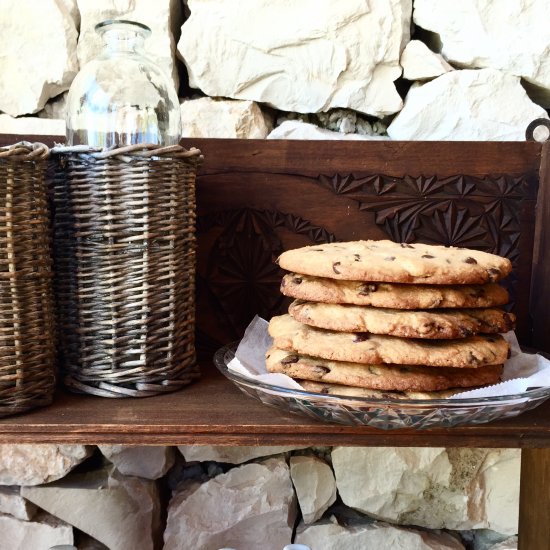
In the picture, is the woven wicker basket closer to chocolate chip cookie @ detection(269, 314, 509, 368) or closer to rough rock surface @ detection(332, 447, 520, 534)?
chocolate chip cookie @ detection(269, 314, 509, 368)

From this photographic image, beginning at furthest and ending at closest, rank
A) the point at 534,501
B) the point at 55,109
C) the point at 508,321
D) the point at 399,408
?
the point at 55,109 → the point at 534,501 → the point at 508,321 → the point at 399,408

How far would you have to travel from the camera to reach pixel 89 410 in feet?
1.86

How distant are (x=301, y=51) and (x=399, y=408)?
52cm

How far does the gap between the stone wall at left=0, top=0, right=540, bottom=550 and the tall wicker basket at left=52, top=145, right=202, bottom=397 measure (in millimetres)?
244

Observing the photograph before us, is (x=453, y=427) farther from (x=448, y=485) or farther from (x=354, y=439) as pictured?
(x=448, y=485)

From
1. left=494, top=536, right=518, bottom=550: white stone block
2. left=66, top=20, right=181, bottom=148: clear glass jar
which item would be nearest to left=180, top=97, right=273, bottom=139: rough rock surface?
left=66, top=20, right=181, bottom=148: clear glass jar

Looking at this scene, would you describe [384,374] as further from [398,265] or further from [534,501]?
[534,501]

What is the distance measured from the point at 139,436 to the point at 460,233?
470 millimetres

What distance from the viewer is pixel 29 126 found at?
82cm

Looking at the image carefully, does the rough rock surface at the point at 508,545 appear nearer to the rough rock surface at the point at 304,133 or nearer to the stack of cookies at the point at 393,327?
the stack of cookies at the point at 393,327

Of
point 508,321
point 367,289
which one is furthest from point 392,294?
point 508,321

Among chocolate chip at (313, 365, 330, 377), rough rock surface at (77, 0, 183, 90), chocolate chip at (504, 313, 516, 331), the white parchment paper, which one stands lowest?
the white parchment paper

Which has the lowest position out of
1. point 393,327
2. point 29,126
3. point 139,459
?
point 139,459

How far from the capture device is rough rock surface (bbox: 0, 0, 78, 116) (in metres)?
0.80
